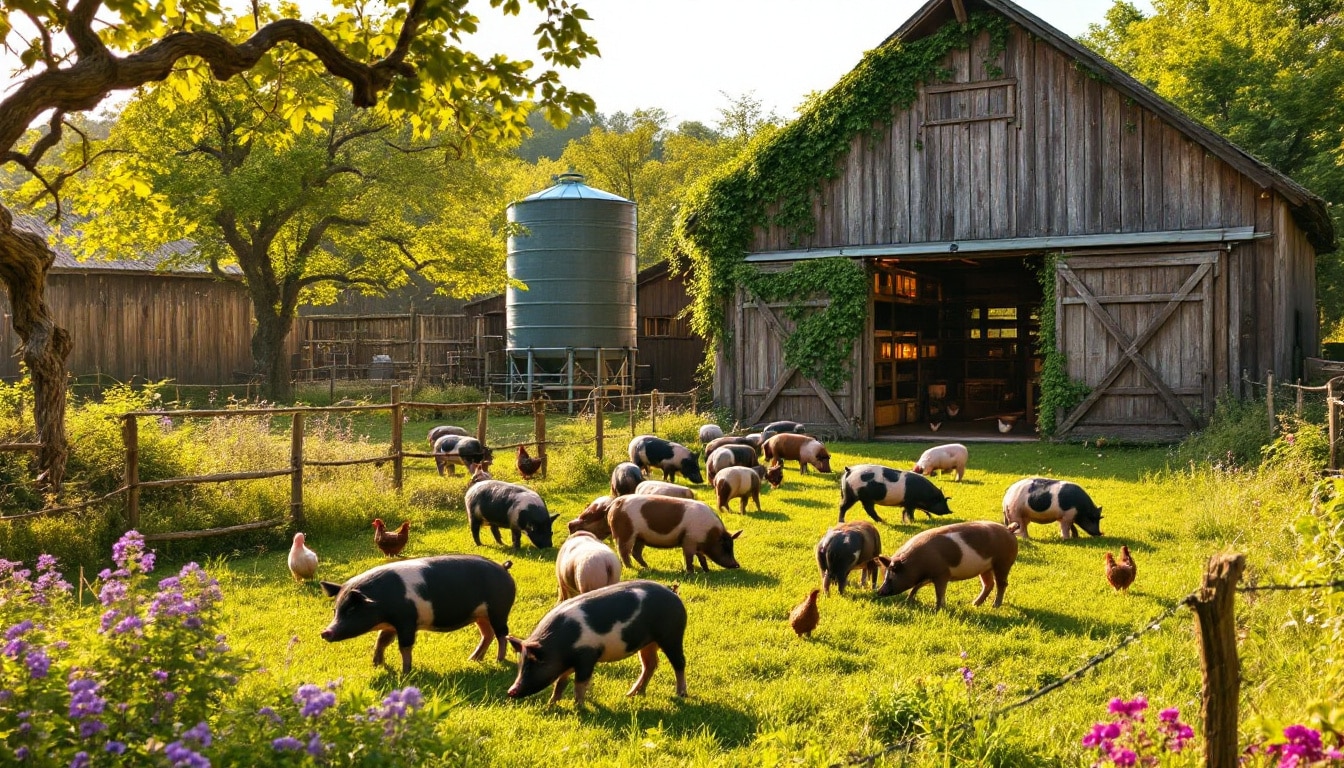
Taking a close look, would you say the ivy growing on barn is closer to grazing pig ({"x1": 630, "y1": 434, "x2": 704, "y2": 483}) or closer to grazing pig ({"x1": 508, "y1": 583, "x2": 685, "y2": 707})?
grazing pig ({"x1": 630, "y1": 434, "x2": 704, "y2": 483})

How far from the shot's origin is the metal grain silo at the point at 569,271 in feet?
104

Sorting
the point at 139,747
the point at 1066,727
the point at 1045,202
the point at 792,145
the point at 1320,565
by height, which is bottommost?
the point at 1066,727

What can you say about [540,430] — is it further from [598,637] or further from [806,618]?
[598,637]

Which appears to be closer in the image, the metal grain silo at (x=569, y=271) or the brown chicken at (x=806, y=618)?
the brown chicken at (x=806, y=618)

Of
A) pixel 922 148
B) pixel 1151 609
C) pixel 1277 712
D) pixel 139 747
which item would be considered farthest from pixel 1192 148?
pixel 139 747

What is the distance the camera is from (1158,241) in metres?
19.2

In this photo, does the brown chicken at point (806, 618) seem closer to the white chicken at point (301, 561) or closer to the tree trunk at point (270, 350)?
the white chicken at point (301, 561)

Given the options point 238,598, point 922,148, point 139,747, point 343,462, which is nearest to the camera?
point 139,747

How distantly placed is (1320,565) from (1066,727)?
1.43 m

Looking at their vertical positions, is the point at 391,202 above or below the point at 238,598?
above

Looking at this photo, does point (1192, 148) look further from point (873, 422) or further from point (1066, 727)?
point (1066, 727)

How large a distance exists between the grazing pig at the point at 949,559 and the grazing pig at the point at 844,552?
1.19ft

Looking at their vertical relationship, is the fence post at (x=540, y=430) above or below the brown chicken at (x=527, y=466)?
above

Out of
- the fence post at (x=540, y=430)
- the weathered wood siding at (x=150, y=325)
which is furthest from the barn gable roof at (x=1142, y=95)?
the weathered wood siding at (x=150, y=325)
